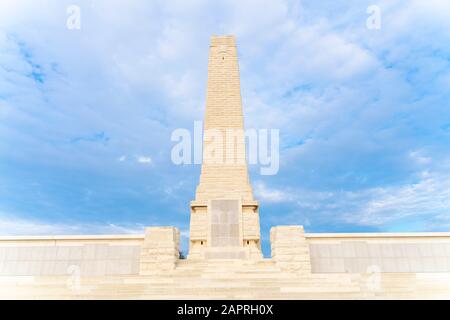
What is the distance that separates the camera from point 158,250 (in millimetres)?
16625

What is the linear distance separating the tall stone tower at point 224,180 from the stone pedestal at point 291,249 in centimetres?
224

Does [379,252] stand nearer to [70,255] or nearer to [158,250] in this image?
[158,250]

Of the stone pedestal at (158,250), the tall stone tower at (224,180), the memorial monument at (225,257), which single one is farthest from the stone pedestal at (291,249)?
the stone pedestal at (158,250)

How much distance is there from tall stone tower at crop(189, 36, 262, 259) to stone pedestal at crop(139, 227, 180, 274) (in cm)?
247

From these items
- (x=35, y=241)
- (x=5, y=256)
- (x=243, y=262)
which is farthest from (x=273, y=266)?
(x=5, y=256)

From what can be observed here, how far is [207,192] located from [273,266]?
5.83 meters

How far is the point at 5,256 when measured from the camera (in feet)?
57.8

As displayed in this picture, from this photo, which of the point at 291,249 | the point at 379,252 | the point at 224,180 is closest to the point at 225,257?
the point at 291,249

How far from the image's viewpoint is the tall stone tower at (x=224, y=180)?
19.2 meters

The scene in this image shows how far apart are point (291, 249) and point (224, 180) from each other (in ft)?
19.3

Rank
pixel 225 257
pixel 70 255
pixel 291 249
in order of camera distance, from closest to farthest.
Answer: pixel 291 249
pixel 70 255
pixel 225 257

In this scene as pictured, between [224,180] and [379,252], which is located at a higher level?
[224,180]
